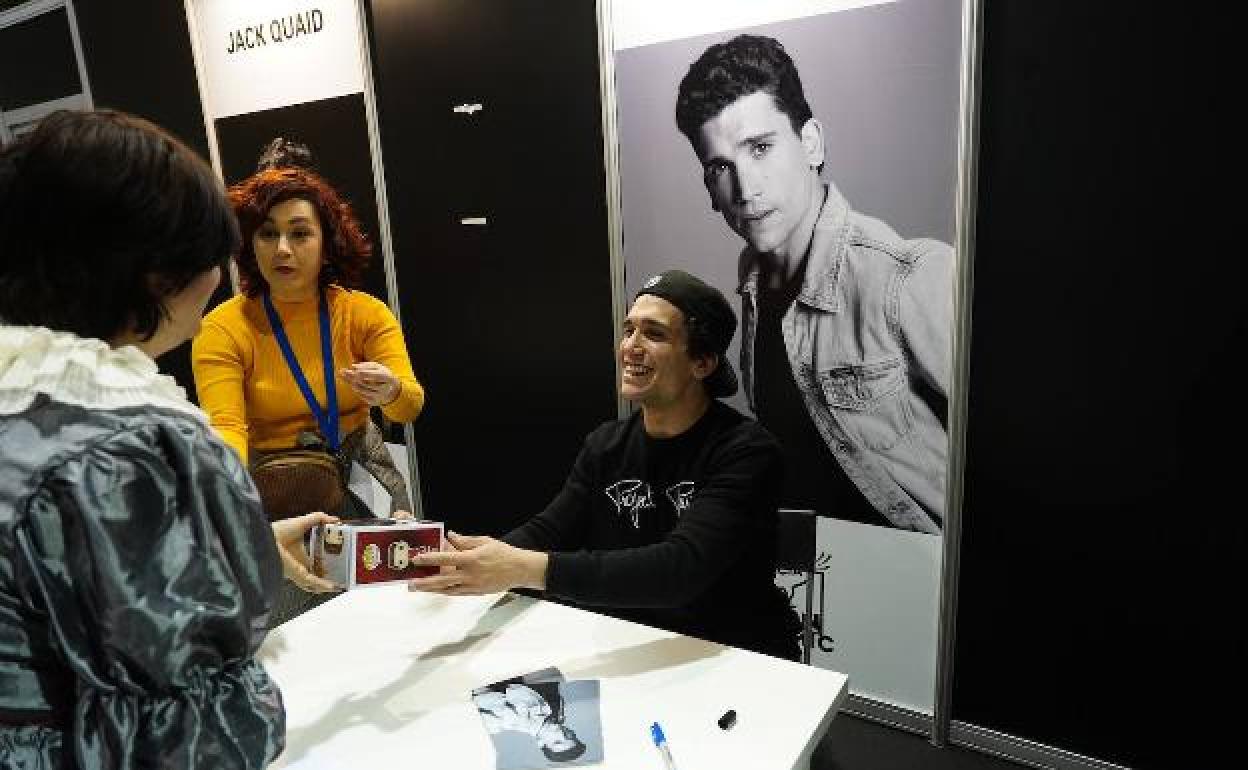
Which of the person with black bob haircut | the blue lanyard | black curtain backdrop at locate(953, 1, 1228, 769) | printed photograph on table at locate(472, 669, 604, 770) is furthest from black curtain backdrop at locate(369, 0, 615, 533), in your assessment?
the person with black bob haircut

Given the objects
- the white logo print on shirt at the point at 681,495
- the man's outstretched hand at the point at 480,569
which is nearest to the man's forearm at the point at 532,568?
the man's outstretched hand at the point at 480,569

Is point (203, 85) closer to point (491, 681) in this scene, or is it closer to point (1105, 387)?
point (491, 681)

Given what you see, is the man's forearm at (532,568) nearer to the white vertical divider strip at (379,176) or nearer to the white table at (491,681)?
the white table at (491,681)

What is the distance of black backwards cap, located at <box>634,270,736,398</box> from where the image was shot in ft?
6.23

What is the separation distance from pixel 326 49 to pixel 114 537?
3.09 m

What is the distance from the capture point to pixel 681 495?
6.08 feet

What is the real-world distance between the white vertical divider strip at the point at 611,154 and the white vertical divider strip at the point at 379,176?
1058 millimetres

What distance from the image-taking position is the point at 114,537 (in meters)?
0.78

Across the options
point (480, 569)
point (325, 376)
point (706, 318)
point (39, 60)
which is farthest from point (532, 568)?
point (39, 60)

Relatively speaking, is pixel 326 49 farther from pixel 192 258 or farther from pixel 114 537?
pixel 114 537

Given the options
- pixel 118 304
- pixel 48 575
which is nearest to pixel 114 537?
pixel 48 575

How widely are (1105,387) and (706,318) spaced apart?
42.7 inches

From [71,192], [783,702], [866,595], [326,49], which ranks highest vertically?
[326,49]

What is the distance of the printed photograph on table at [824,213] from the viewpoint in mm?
2299
